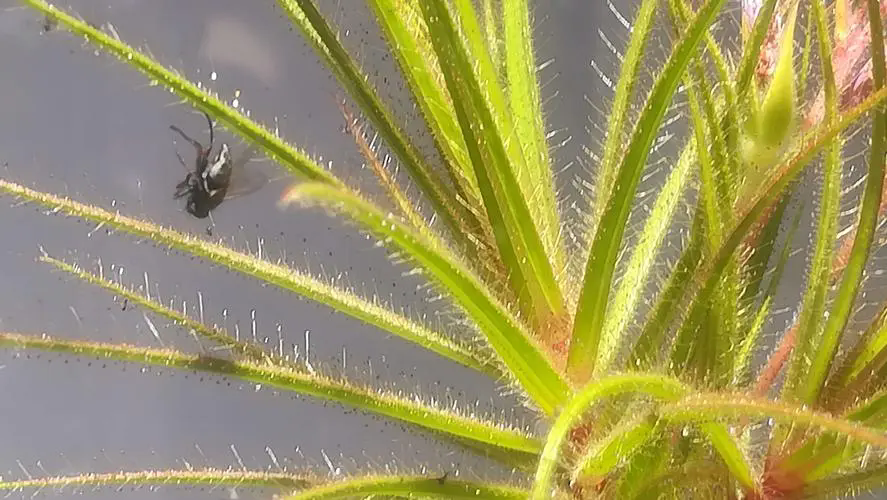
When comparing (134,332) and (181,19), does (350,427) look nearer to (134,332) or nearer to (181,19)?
(134,332)

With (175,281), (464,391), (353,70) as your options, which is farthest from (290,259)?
(353,70)

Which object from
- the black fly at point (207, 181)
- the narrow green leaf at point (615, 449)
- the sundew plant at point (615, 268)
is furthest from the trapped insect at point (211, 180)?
the narrow green leaf at point (615, 449)

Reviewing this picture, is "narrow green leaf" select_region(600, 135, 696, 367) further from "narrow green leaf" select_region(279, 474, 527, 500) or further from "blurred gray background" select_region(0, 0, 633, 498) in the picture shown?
"blurred gray background" select_region(0, 0, 633, 498)

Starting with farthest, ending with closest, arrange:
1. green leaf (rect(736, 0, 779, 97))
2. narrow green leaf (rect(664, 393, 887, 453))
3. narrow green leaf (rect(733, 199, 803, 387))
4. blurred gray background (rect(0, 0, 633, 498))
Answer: blurred gray background (rect(0, 0, 633, 498)) < narrow green leaf (rect(733, 199, 803, 387)) < green leaf (rect(736, 0, 779, 97)) < narrow green leaf (rect(664, 393, 887, 453))

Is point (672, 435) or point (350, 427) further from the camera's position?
point (350, 427)

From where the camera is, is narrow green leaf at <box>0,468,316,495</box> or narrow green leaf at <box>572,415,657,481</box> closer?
narrow green leaf at <box>572,415,657,481</box>

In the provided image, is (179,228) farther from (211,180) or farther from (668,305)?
(668,305)

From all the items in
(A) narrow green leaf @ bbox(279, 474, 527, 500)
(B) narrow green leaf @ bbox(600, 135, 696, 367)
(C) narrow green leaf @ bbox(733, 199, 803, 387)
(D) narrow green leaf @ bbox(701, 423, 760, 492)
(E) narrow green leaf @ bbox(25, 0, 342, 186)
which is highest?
(E) narrow green leaf @ bbox(25, 0, 342, 186)

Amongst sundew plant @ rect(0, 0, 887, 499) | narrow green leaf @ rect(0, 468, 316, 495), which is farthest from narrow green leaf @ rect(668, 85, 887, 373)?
narrow green leaf @ rect(0, 468, 316, 495)
